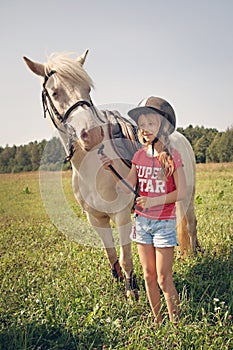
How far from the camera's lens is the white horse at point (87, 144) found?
9.37ft

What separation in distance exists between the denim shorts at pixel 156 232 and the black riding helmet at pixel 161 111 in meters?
0.63

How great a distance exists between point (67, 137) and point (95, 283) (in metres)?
1.52

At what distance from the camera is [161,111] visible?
2693 millimetres

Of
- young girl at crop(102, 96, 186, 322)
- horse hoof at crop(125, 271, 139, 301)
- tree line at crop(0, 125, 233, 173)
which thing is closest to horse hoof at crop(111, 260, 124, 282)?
horse hoof at crop(125, 271, 139, 301)

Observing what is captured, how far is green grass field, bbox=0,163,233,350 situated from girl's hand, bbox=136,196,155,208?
84cm

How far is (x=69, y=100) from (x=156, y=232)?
50.3 inches

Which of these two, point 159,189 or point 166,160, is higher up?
point 166,160

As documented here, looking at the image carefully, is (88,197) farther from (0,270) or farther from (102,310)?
(0,270)

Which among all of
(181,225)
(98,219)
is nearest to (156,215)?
(98,219)

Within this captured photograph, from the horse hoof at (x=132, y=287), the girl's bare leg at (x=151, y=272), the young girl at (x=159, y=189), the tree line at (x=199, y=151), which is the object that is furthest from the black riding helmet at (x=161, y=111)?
the tree line at (x=199, y=151)

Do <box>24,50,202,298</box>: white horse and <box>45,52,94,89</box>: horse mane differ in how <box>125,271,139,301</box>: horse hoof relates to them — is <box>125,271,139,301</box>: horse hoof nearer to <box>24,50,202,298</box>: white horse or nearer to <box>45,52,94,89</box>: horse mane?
<box>24,50,202,298</box>: white horse

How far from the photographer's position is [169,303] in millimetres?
2773

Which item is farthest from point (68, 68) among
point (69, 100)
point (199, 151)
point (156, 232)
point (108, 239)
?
point (199, 151)

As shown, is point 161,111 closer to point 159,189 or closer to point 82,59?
point 159,189
